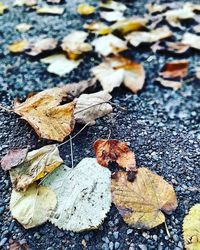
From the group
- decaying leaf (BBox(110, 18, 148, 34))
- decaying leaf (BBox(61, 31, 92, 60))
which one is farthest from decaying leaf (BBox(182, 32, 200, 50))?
decaying leaf (BBox(61, 31, 92, 60))

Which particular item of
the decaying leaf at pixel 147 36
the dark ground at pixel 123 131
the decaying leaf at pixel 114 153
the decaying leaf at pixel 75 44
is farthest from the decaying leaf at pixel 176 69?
the decaying leaf at pixel 114 153

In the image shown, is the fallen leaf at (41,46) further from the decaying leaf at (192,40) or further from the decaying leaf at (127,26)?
the decaying leaf at (192,40)

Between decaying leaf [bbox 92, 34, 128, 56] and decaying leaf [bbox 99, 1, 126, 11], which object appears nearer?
decaying leaf [bbox 92, 34, 128, 56]

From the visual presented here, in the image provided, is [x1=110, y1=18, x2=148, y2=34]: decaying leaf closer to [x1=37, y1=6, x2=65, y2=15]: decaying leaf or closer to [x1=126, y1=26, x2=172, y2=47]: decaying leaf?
[x1=126, y1=26, x2=172, y2=47]: decaying leaf

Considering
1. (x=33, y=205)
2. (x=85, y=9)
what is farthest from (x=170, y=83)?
(x=33, y=205)

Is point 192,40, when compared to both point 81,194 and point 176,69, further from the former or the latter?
point 81,194
